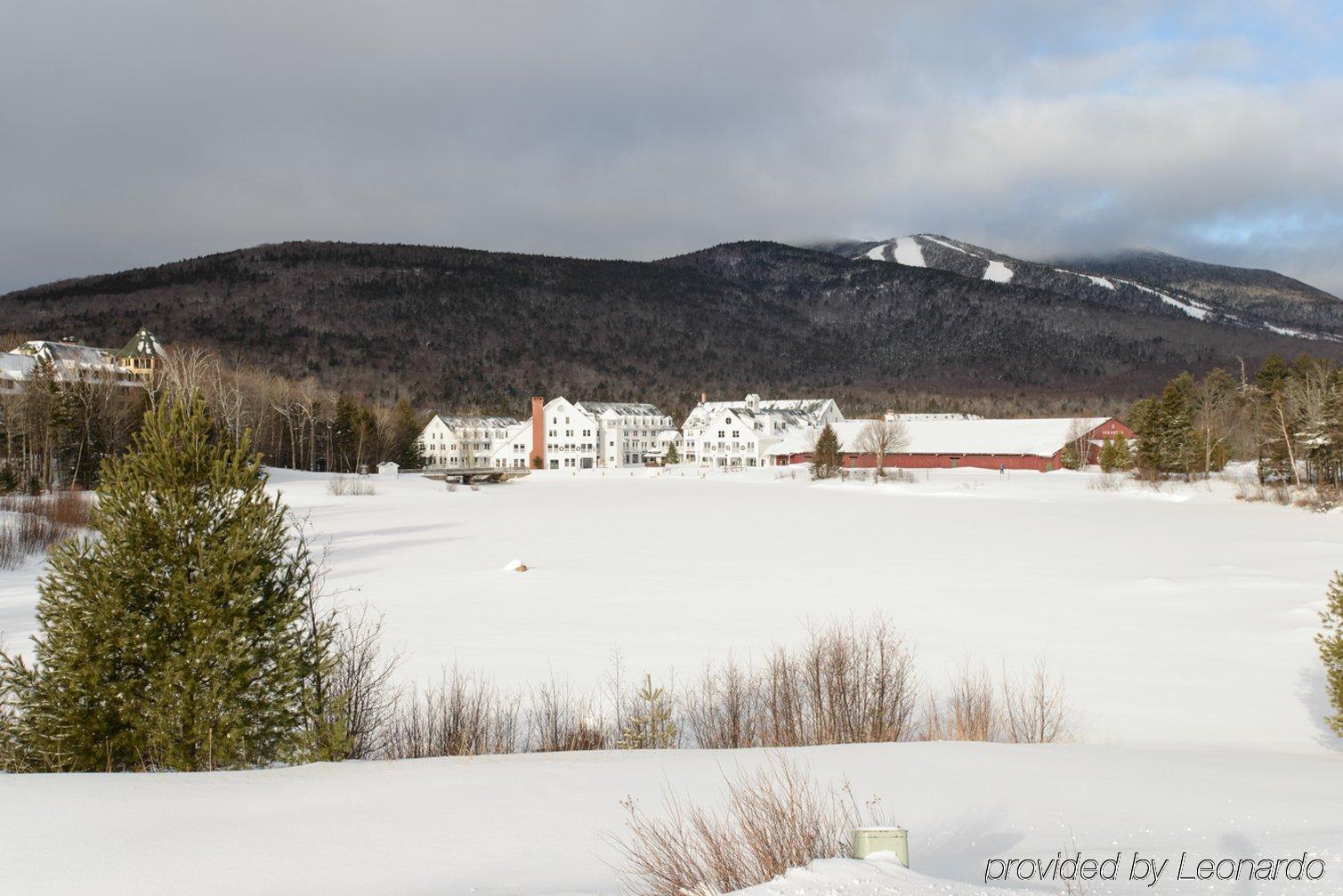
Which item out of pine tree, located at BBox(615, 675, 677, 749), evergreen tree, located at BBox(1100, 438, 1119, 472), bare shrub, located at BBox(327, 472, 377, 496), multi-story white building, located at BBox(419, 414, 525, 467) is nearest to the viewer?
pine tree, located at BBox(615, 675, 677, 749)

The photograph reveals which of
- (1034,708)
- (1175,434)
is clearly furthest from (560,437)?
(1034,708)

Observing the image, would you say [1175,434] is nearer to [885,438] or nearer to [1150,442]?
[1150,442]

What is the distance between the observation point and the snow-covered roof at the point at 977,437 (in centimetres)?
9075

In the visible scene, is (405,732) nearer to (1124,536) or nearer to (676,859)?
(676,859)

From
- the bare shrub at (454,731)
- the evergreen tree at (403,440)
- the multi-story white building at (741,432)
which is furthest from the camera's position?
the multi-story white building at (741,432)

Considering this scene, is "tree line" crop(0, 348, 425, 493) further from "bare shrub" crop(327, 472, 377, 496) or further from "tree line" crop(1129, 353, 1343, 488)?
"tree line" crop(1129, 353, 1343, 488)

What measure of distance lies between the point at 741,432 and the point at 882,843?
349 ft

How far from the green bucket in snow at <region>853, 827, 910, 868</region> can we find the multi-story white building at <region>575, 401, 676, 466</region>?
114 meters

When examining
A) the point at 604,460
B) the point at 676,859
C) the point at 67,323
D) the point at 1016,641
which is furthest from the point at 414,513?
the point at 67,323

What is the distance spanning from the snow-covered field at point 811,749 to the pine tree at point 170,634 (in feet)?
3.11

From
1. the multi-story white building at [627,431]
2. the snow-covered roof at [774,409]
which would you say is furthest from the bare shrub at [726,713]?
the multi-story white building at [627,431]

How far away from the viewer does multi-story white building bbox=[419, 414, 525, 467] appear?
403 ft

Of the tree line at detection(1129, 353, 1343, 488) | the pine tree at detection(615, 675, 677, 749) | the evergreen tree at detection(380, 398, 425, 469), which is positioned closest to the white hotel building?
the evergreen tree at detection(380, 398, 425, 469)

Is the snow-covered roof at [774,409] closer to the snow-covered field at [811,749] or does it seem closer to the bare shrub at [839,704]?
the snow-covered field at [811,749]
